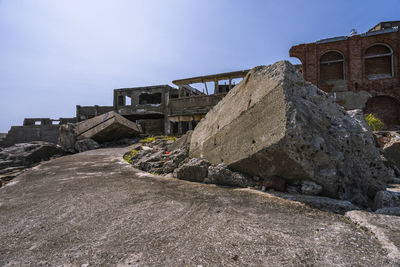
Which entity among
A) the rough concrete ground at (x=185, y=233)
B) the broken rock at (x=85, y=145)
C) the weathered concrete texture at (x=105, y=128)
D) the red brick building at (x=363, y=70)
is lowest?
the rough concrete ground at (x=185, y=233)

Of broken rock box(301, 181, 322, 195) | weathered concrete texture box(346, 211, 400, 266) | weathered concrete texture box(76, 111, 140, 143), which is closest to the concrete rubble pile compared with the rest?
weathered concrete texture box(76, 111, 140, 143)

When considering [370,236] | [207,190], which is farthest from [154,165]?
[370,236]

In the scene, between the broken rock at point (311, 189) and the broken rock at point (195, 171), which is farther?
the broken rock at point (195, 171)

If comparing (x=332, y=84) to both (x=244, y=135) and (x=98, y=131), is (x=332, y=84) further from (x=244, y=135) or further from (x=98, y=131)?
(x=98, y=131)

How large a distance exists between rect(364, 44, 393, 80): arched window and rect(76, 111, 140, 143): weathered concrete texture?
45.3ft

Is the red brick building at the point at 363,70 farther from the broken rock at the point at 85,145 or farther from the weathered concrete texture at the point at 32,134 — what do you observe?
the weathered concrete texture at the point at 32,134

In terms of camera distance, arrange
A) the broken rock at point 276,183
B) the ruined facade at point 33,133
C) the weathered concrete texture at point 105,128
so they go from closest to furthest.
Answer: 1. the broken rock at point 276,183
2. the weathered concrete texture at point 105,128
3. the ruined facade at point 33,133

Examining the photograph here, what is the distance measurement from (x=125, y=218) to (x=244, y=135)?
1.68 metres

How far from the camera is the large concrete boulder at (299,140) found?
187 cm

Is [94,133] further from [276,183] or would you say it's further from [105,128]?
[276,183]

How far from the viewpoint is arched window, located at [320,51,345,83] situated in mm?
11148

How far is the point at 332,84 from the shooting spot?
429 inches

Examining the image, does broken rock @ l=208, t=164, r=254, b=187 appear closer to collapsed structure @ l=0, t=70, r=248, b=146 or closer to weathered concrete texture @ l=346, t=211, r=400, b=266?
weathered concrete texture @ l=346, t=211, r=400, b=266

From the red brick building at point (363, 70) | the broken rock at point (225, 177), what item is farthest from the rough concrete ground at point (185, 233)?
the red brick building at point (363, 70)
